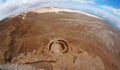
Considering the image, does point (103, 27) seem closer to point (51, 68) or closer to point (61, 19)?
point (61, 19)

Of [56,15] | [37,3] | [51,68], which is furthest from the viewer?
[37,3]

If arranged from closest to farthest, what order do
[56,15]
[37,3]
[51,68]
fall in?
[51,68]
[56,15]
[37,3]

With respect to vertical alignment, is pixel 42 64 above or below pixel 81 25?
below

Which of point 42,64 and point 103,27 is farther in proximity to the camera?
point 103,27

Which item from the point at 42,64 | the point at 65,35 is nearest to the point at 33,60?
the point at 42,64
